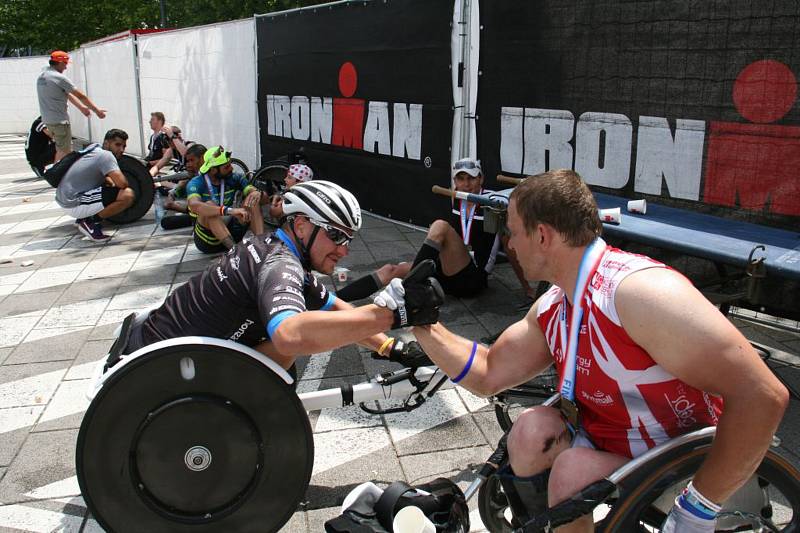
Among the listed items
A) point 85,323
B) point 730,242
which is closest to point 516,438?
point 730,242

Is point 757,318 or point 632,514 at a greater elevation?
point 632,514

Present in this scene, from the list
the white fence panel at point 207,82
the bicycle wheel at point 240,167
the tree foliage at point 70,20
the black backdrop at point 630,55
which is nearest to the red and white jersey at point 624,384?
the black backdrop at point 630,55

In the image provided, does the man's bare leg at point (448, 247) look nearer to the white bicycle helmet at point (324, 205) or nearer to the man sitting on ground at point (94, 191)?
the white bicycle helmet at point (324, 205)

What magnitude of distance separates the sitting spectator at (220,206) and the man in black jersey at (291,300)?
441 cm

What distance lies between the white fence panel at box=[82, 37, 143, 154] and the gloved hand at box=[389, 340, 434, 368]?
1416 cm

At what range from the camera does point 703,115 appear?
4.79 m

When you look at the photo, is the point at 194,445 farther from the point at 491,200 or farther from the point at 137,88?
the point at 137,88

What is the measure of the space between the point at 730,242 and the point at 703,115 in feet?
4.18

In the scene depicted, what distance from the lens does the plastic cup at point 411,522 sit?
2414mm

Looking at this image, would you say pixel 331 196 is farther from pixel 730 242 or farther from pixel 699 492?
pixel 730 242

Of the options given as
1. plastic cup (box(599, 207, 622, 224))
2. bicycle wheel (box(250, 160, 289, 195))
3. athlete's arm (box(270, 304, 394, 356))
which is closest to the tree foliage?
bicycle wheel (box(250, 160, 289, 195))

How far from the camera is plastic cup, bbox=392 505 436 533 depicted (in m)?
2.41

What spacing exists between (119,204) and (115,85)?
931cm

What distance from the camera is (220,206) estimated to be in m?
7.59
